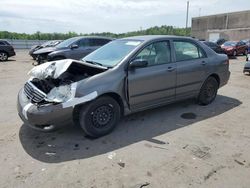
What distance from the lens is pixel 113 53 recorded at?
496 centimetres

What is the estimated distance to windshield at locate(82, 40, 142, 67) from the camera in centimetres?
468

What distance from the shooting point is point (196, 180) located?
10.2 ft

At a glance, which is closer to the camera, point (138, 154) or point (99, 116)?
point (138, 154)

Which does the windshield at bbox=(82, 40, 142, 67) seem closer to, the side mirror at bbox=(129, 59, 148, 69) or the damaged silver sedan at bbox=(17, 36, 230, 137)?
the damaged silver sedan at bbox=(17, 36, 230, 137)

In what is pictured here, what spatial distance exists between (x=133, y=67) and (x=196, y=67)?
1.86m

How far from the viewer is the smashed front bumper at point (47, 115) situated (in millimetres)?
3785

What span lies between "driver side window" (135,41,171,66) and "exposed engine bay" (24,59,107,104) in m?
0.92

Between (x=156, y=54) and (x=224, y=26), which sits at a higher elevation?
(x=224, y=26)

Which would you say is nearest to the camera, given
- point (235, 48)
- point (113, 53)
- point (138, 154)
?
point (138, 154)

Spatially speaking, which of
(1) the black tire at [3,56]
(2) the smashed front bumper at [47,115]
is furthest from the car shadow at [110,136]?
(1) the black tire at [3,56]

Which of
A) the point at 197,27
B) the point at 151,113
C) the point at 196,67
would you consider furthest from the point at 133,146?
the point at 197,27

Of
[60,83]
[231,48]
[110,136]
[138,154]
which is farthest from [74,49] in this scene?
[231,48]

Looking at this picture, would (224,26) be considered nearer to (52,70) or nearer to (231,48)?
(231,48)

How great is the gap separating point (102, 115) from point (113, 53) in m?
1.34
